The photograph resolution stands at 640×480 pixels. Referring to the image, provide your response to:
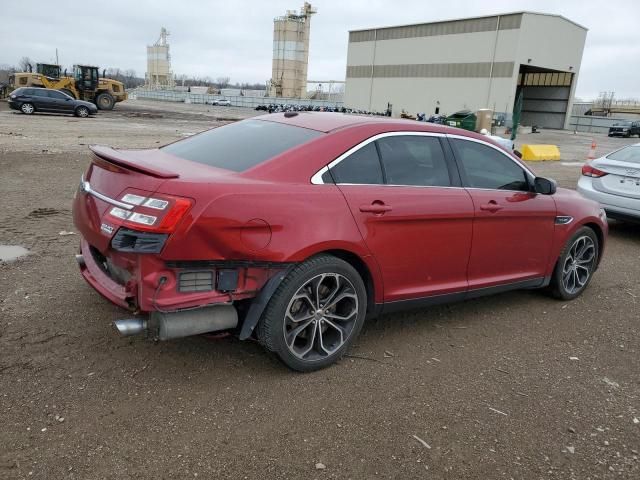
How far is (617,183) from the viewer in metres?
7.51

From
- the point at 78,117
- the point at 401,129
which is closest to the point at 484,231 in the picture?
the point at 401,129

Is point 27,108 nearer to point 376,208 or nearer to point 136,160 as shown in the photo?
point 136,160

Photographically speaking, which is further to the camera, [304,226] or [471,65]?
[471,65]

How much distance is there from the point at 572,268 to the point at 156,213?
3996 mm

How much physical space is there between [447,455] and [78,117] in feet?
96.8

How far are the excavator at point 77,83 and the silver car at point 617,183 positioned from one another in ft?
105

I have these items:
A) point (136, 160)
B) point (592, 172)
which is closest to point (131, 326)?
point (136, 160)

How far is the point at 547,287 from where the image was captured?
5098 mm

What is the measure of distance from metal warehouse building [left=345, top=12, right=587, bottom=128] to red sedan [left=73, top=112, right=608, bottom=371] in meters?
49.5

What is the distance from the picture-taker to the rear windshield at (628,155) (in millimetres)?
7633

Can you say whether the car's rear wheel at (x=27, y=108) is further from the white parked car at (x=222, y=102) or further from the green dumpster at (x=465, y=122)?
the white parked car at (x=222, y=102)

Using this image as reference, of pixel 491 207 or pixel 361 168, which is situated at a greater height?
pixel 361 168

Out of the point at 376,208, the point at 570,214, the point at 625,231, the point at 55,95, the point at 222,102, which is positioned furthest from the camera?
the point at 222,102

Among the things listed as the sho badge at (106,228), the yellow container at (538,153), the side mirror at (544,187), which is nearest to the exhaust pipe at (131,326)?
the sho badge at (106,228)
